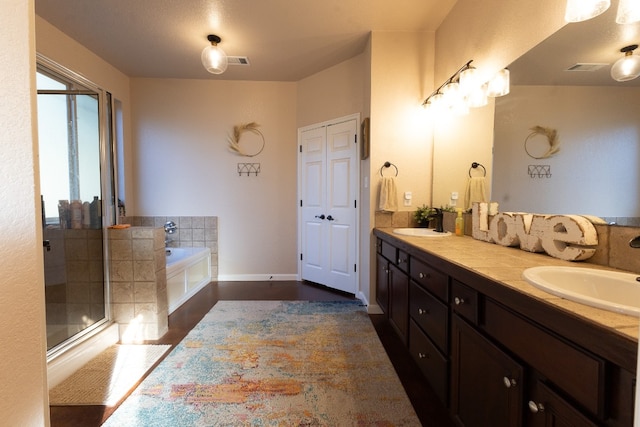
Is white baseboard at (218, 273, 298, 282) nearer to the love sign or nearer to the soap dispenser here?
the soap dispenser

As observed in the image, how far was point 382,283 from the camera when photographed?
2.38 m

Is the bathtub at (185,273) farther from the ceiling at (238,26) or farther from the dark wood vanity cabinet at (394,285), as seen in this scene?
the ceiling at (238,26)

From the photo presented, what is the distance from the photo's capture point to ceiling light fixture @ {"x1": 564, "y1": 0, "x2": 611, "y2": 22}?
1046 millimetres

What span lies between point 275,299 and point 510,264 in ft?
7.88

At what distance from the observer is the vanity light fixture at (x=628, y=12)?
37.3 inches

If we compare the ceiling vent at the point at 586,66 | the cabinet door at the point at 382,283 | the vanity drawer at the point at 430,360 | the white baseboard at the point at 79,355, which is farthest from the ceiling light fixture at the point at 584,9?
the white baseboard at the point at 79,355

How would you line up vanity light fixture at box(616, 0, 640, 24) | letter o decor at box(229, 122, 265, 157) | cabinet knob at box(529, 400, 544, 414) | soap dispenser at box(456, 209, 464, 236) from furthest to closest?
letter o decor at box(229, 122, 265, 157), soap dispenser at box(456, 209, 464, 236), vanity light fixture at box(616, 0, 640, 24), cabinet knob at box(529, 400, 544, 414)

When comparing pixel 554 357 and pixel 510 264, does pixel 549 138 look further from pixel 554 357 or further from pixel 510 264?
pixel 554 357

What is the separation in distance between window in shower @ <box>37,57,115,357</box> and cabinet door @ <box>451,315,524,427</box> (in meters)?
2.40

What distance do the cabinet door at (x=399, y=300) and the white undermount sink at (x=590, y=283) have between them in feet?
2.89

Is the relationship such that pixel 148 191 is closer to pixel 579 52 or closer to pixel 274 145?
pixel 274 145

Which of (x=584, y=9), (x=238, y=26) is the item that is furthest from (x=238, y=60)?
(x=584, y=9)

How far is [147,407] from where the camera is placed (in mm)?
1450

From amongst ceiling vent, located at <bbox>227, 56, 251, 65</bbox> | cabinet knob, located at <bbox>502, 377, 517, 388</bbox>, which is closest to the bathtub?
ceiling vent, located at <bbox>227, 56, 251, 65</bbox>
